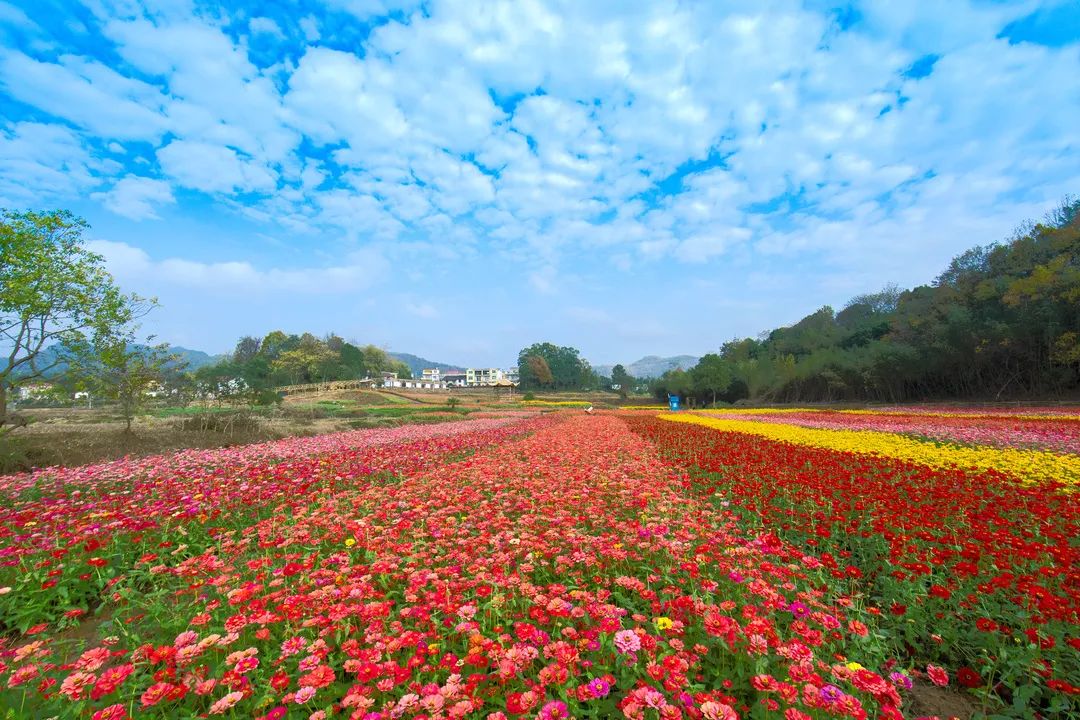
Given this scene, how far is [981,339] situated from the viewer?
2250 centimetres

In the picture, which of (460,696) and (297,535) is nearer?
(460,696)

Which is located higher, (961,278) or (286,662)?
(961,278)

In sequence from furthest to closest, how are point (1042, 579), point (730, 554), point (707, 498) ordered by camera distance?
point (707, 498) → point (730, 554) → point (1042, 579)

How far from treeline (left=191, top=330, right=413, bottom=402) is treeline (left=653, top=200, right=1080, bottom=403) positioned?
153 ft

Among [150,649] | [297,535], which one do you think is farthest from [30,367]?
[150,649]

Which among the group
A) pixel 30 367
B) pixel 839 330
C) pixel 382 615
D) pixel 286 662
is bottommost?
pixel 286 662

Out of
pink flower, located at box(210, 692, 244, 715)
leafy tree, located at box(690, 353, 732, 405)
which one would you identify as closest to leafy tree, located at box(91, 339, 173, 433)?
pink flower, located at box(210, 692, 244, 715)

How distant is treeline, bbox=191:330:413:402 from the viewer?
55.7 meters

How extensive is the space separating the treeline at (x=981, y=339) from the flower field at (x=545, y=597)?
21.2 m

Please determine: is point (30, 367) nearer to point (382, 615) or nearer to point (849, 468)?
point (382, 615)

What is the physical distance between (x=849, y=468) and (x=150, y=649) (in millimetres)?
8629

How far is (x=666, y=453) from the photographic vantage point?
9.53m

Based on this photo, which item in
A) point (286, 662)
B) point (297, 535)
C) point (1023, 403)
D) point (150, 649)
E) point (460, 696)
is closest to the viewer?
point (460, 696)

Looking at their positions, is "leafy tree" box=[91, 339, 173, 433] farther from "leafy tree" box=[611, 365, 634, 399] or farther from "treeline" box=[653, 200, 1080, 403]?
"leafy tree" box=[611, 365, 634, 399]
